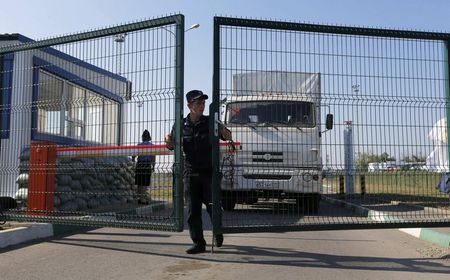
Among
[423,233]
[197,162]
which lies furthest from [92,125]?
[423,233]

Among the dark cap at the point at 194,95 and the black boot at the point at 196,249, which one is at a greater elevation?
the dark cap at the point at 194,95

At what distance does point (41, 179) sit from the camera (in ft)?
25.9

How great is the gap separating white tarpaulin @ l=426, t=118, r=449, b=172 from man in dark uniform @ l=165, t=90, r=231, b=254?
121 inches

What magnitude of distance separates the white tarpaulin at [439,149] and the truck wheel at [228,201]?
300 centimetres

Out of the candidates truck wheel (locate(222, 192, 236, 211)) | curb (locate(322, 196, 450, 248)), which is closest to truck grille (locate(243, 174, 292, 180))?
truck wheel (locate(222, 192, 236, 211))

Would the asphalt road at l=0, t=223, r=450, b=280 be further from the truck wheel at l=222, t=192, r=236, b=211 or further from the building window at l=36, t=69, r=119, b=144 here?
the building window at l=36, t=69, r=119, b=144

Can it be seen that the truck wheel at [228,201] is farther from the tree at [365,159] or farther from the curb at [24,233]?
the curb at [24,233]

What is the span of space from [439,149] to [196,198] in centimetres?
370

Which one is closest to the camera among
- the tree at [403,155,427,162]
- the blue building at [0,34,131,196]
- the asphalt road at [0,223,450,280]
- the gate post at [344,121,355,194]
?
the asphalt road at [0,223,450,280]

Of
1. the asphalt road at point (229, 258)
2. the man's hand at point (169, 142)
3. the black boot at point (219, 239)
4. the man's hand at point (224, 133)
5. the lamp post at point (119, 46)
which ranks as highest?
the lamp post at point (119, 46)

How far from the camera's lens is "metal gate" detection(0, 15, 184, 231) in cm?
653

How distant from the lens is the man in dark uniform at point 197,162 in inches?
246

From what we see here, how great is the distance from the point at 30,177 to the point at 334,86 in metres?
5.24

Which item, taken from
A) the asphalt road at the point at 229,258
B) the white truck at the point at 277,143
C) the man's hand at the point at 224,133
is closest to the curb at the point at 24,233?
the asphalt road at the point at 229,258
